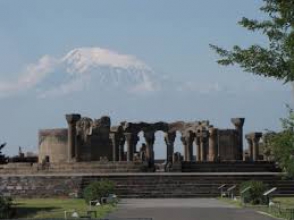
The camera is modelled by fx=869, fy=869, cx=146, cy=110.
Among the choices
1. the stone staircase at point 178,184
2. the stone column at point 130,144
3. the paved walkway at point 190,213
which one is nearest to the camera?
the paved walkway at point 190,213

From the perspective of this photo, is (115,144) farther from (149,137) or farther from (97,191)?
(97,191)

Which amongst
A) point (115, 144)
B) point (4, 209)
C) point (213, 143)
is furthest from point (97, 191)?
point (213, 143)

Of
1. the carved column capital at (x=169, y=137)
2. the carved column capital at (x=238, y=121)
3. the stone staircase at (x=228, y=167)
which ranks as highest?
the carved column capital at (x=238, y=121)

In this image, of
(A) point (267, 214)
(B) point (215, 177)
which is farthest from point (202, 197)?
(A) point (267, 214)

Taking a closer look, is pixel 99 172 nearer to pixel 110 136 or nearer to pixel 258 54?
pixel 110 136

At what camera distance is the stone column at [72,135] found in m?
64.7

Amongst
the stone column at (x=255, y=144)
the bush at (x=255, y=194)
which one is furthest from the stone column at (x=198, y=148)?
the bush at (x=255, y=194)

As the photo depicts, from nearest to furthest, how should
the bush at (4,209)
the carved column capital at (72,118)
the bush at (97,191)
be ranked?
the bush at (4,209) < the bush at (97,191) < the carved column capital at (72,118)

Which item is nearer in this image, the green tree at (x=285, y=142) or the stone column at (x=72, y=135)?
the green tree at (x=285, y=142)

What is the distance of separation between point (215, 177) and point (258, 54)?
107 ft

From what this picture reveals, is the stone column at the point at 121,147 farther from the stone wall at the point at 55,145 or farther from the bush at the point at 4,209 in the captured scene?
the bush at the point at 4,209

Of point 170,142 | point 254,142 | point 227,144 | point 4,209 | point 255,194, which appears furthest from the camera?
point 227,144

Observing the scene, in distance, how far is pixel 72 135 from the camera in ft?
216

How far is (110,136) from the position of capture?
2803 inches
